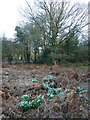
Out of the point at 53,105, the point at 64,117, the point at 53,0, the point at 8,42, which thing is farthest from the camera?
the point at 8,42

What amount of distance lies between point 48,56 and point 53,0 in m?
3.67

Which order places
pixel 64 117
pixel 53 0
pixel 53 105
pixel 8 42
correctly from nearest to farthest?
pixel 64 117
pixel 53 105
pixel 53 0
pixel 8 42

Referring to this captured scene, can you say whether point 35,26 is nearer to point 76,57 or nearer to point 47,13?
point 47,13

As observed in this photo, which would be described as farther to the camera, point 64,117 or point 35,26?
point 35,26

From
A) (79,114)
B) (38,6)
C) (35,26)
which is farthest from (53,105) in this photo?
(38,6)

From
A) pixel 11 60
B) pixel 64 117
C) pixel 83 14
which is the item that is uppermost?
pixel 83 14

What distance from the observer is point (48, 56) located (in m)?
8.02

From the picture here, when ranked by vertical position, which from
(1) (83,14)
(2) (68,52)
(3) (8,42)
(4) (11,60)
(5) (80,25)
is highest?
(1) (83,14)

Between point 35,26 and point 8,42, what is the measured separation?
7.15ft

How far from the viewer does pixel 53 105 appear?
146 cm

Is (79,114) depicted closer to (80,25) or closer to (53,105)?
(53,105)

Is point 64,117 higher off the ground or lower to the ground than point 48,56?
lower

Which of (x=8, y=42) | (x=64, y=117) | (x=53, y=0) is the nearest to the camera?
(x=64, y=117)

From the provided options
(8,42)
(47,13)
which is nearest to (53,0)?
(47,13)
